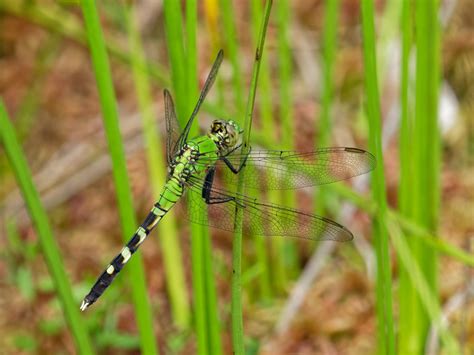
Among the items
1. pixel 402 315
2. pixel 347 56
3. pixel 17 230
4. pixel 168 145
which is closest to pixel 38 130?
pixel 17 230

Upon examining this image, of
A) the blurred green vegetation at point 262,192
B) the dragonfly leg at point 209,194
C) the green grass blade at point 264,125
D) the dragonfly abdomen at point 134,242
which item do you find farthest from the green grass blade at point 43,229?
the green grass blade at point 264,125

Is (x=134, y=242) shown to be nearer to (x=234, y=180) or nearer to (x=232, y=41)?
(x=234, y=180)

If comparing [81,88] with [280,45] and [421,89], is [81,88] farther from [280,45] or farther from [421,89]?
[421,89]

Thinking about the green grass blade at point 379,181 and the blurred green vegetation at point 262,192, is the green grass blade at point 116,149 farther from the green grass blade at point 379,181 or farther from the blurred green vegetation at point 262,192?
the green grass blade at point 379,181

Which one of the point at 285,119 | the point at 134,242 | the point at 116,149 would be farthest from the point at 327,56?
the point at 116,149

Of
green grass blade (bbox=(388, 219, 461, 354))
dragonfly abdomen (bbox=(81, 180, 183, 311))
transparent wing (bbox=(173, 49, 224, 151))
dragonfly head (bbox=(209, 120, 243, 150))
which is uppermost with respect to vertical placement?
transparent wing (bbox=(173, 49, 224, 151))

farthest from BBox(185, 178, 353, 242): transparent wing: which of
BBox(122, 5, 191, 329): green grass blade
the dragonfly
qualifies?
BBox(122, 5, 191, 329): green grass blade

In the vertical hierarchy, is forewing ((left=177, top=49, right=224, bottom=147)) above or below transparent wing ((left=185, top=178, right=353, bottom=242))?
above

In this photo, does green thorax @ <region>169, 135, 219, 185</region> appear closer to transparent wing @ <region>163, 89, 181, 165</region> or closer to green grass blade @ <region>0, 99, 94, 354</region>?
transparent wing @ <region>163, 89, 181, 165</region>

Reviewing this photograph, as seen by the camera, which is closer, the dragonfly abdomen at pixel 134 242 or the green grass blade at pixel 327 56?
the dragonfly abdomen at pixel 134 242
